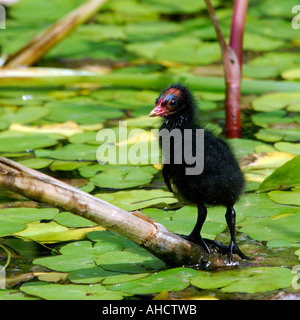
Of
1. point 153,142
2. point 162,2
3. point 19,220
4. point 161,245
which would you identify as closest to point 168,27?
point 162,2

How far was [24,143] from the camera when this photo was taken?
4082 mm

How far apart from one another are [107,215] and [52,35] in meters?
3.22

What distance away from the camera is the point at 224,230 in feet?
9.64

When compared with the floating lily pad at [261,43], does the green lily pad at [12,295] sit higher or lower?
lower

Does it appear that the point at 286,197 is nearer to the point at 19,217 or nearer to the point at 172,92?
the point at 172,92

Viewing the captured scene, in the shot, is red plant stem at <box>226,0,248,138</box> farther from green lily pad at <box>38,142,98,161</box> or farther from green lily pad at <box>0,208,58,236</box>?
green lily pad at <box>0,208,58,236</box>

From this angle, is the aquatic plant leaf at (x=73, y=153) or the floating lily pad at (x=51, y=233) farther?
the aquatic plant leaf at (x=73, y=153)

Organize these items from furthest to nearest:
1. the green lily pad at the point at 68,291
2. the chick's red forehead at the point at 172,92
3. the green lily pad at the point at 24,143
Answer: the green lily pad at the point at 24,143 → the chick's red forehead at the point at 172,92 → the green lily pad at the point at 68,291

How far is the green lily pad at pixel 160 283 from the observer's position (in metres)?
2.38

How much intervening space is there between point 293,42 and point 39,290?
4276 millimetres

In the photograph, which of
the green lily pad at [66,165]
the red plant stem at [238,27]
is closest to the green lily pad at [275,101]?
the red plant stem at [238,27]

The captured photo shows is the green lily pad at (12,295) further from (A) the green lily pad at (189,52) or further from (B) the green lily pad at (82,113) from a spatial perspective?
(A) the green lily pad at (189,52)

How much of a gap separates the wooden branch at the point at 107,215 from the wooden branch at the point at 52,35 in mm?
3081

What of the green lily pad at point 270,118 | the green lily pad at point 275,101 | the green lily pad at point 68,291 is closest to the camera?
the green lily pad at point 68,291
